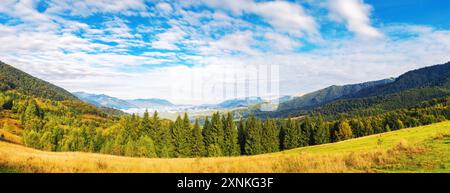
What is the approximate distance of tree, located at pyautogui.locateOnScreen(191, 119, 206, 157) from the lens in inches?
4269

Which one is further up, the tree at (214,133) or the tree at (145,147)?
the tree at (214,133)

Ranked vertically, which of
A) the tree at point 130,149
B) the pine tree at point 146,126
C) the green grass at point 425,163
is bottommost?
the tree at point 130,149

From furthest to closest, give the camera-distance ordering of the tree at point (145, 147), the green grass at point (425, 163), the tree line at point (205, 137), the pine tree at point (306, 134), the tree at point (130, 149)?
1. the pine tree at point (306, 134)
2. the tree line at point (205, 137)
3. the tree at point (130, 149)
4. the tree at point (145, 147)
5. the green grass at point (425, 163)

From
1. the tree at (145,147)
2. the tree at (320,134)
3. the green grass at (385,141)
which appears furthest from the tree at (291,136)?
the green grass at (385,141)

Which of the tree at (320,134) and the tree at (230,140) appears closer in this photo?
the tree at (230,140)

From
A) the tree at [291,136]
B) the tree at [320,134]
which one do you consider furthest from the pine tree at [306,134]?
the tree at [291,136]

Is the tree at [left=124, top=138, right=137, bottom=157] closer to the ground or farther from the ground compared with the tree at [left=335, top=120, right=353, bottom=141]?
closer to the ground

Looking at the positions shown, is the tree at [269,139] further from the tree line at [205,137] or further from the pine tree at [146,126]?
the pine tree at [146,126]

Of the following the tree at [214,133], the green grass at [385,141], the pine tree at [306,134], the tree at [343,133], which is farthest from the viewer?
the tree at [343,133]

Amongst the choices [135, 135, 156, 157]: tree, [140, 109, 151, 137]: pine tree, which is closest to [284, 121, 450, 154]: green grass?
[135, 135, 156, 157]: tree

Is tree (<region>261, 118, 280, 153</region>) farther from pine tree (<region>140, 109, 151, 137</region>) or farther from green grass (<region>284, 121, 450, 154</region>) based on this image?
green grass (<region>284, 121, 450, 154</region>)

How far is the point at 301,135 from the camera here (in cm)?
12375

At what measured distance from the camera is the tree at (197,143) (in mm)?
108438
